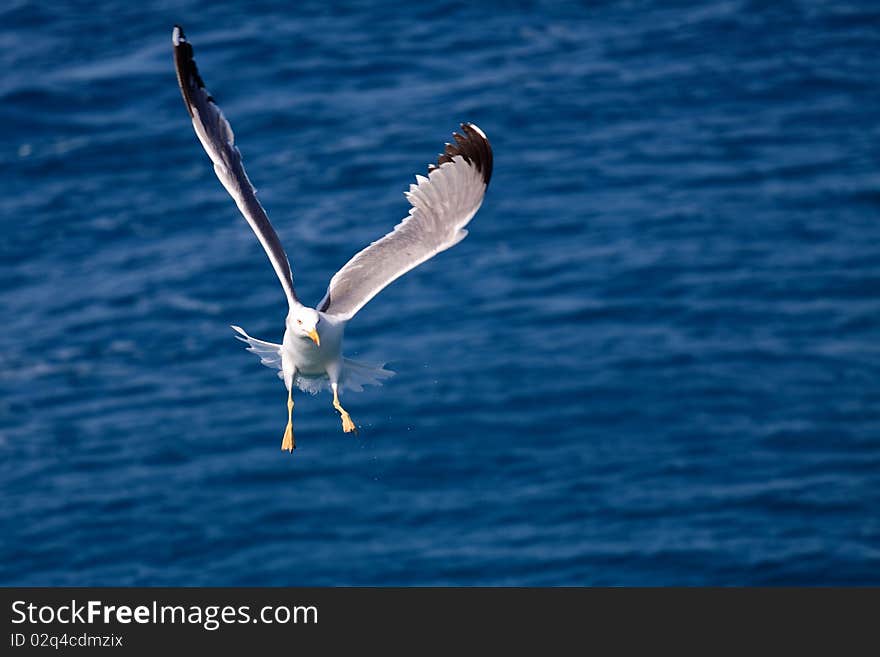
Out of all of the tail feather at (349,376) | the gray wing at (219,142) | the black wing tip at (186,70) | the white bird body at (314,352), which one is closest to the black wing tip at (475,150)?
the gray wing at (219,142)

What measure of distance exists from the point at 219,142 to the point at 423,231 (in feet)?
7.20

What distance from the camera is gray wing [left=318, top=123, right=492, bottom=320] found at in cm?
1609

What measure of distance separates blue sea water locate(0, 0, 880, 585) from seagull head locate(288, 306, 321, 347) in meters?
18.0

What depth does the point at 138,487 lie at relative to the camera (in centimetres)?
3472

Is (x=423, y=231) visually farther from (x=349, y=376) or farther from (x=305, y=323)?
(x=305, y=323)

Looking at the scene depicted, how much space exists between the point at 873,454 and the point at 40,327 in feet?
62.6

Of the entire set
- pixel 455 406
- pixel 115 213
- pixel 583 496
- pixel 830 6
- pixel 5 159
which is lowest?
pixel 583 496

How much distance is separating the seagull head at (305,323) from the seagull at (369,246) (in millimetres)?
374

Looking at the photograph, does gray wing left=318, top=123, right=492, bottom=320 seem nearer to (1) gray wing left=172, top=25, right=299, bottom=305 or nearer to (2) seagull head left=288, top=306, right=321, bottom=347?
(1) gray wing left=172, top=25, right=299, bottom=305

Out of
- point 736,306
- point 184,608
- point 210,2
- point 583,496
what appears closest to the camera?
point 184,608

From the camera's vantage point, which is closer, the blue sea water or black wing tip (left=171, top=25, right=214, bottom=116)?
black wing tip (left=171, top=25, right=214, bottom=116)

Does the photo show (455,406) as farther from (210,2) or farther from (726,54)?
(210,2)

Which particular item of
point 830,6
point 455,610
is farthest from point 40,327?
point 830,6

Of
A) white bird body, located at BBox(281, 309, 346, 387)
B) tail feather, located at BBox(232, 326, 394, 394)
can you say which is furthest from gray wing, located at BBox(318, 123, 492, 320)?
tail feather, located at BBox(232, 326, 394, 394)
